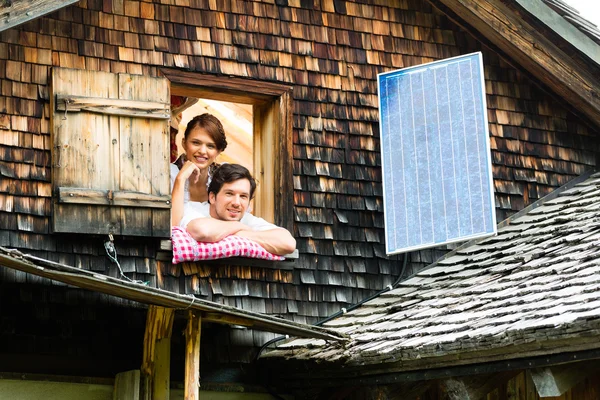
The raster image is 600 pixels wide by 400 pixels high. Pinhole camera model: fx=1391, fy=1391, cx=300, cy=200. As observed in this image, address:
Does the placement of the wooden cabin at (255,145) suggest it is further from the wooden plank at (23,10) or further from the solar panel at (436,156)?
the solar panel at (436,156)

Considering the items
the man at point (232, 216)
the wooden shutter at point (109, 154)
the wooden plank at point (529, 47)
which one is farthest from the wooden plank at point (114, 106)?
the wooden plank at point (529, 47)

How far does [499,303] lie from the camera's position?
28.7 feet

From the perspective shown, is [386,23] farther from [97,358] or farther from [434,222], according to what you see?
[97,358]

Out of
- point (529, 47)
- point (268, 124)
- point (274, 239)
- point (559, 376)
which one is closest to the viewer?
point (559, 376)

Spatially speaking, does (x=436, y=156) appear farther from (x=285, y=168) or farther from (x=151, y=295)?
(x=151, y=295)

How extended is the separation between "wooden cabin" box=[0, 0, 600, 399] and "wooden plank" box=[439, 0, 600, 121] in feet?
0.05

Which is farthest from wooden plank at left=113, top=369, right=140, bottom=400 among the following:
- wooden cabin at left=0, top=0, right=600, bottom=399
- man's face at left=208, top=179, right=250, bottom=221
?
man's face at left=208, top=179, right=250, bottom=221

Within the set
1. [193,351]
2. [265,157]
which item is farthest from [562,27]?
[193,351]

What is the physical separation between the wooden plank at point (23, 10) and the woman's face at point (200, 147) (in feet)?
5.33

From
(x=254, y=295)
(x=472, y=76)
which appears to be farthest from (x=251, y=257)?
(x=472, y=76)

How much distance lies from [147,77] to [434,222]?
238 centimetres

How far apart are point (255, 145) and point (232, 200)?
2.66 ft

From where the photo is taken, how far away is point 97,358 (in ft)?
32.6

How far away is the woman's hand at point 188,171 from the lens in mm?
10445
